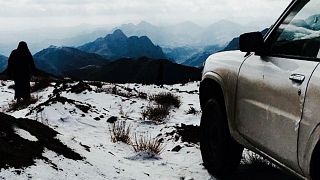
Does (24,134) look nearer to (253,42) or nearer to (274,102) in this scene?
(253,42)

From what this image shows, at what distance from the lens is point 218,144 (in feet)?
15.3

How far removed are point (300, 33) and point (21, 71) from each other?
10936 millimetres

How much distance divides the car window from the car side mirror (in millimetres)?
116

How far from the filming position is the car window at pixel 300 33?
340 cm

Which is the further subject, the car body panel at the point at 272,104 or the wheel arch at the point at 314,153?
the car body panel at the point at 272,104

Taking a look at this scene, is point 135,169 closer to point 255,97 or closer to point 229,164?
point 229,164

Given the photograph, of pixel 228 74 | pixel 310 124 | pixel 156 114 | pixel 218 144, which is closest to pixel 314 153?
pixel 310 124

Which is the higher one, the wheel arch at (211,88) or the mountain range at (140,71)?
the wheel arch at (211,88)

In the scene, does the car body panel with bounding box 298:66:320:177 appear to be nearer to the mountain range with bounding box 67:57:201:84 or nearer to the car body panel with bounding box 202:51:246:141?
the car body panel with bounding box 202:51:246:141

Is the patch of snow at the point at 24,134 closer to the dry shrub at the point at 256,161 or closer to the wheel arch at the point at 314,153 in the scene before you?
the dry shrub at the point at 256,161

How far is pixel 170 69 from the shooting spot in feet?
404

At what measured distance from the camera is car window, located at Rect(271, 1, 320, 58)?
3.40 metres

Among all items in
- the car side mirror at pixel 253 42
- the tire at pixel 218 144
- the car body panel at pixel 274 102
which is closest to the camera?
the car body panel at pixel 274 102

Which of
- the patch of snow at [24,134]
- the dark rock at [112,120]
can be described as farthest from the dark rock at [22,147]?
the dark rock at [112,120]
